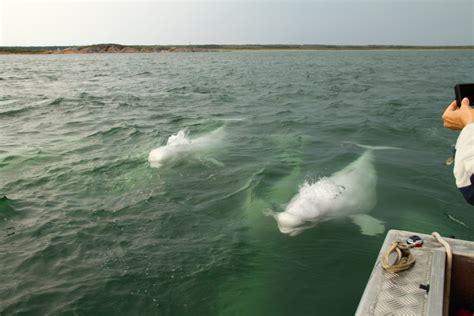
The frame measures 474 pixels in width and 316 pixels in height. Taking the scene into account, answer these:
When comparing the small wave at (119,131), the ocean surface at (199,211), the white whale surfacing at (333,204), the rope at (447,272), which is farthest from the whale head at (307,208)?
the small wave at (119,131)

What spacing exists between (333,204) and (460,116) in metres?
Result: 6.15

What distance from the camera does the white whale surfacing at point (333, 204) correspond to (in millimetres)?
8484

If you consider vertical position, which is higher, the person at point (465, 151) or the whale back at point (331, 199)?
the person at point (465, 151)

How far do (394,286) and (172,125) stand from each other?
16.4 metres

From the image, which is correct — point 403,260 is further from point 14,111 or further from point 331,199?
point 14,111

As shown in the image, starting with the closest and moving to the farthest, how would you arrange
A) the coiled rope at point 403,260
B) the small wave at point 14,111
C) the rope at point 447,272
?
the rope at point 447,272 → the coiled rope at point 403,260 → the small wave at point 14,111

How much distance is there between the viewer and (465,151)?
2934mm

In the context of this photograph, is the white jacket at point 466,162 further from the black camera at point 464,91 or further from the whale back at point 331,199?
the whale back at point 331,199

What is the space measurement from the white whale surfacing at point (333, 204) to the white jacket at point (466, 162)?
539 cm

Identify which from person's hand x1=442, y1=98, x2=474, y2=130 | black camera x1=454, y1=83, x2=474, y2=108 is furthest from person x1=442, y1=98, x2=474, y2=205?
black camera x1=454, y1=83, x2=474, y2=108

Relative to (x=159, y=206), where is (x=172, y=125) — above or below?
above

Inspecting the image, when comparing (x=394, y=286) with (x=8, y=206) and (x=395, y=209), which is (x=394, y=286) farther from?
(x=8, y=206)

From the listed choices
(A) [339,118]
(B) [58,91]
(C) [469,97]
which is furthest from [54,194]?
(B) [58,91]

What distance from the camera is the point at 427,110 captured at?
2200 centimetres
